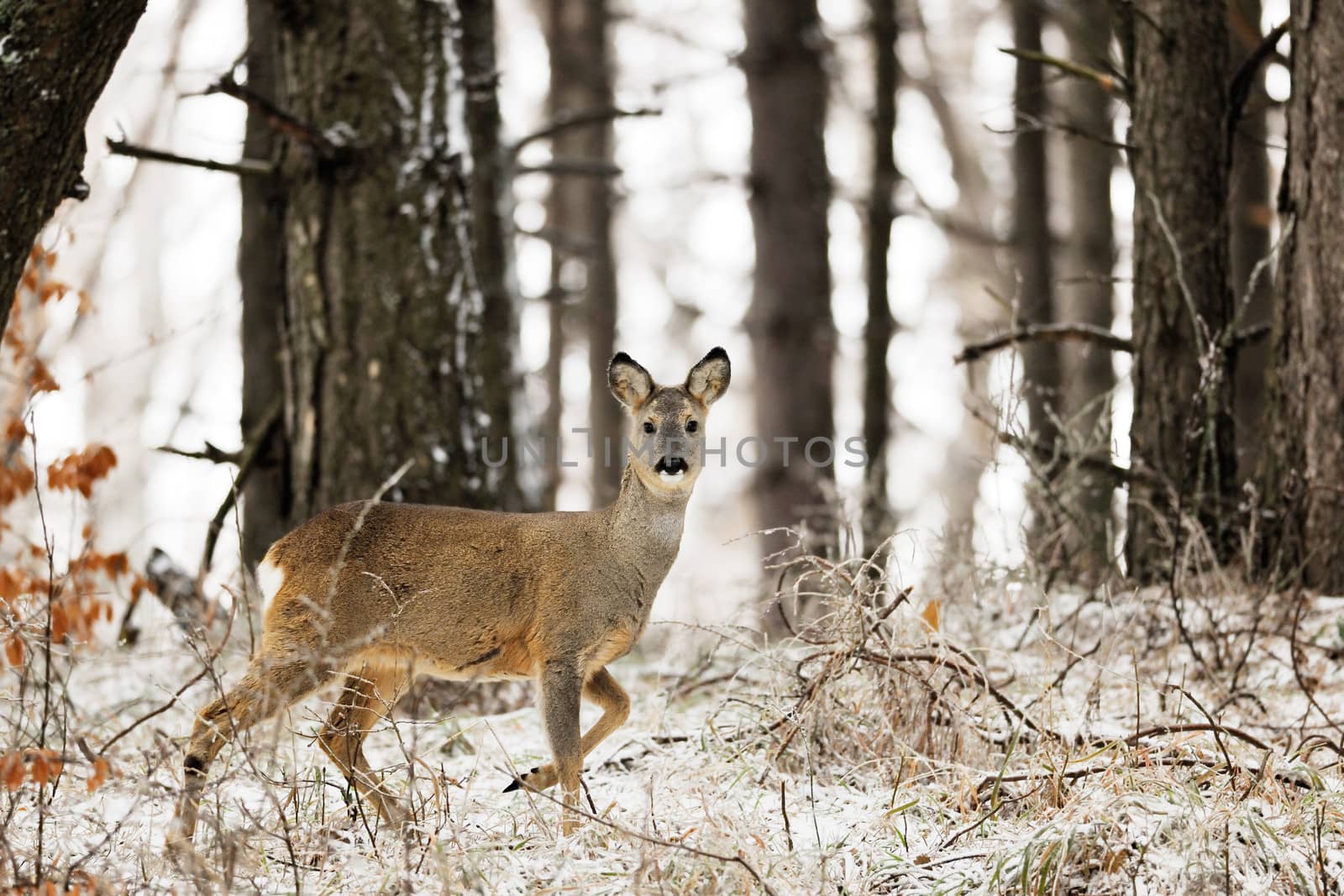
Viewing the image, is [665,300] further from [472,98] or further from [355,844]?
[355,844]

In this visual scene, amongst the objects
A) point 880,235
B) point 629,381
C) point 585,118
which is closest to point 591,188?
point 880,235

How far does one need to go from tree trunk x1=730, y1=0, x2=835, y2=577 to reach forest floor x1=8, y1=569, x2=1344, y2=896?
6605mm

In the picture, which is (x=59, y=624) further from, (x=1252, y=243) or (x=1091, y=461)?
(x=1252, y=243)

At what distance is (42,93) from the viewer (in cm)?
426

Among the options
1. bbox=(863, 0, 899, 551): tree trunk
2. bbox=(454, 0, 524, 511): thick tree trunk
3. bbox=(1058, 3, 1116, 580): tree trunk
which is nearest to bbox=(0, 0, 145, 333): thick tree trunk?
bbox=(454, 0, 524, 511): thick tree trunk

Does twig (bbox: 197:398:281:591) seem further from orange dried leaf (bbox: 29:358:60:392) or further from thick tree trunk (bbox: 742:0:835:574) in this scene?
thick tree trunk (bbox: 742:0:835:574)

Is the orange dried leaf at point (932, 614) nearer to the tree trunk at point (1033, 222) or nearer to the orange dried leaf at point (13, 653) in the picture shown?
the orange dried leaf at point (13, 653)

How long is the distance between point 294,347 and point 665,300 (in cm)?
2119

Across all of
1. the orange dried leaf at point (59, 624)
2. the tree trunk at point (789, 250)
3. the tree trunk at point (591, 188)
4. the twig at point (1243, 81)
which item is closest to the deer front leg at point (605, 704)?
the orange dried leaf at point (59, 624)

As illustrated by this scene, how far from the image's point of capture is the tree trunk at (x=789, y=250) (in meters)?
12.3

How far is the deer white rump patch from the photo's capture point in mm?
4559

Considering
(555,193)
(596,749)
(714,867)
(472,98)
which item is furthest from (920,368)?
(714,867)

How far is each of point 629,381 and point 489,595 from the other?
A: 3.17 ft

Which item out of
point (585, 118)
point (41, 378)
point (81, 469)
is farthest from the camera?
point (585, 118)
